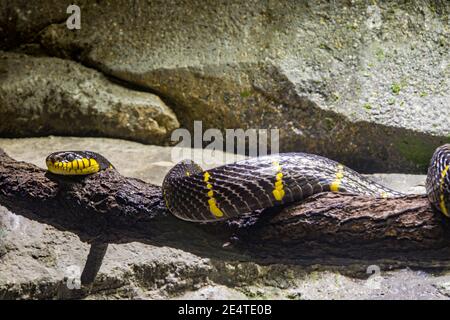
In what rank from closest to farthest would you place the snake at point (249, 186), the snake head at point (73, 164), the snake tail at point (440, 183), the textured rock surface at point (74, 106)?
the snake tail at point (440, 183), the snake at point (249, 186), the snake head at point (73, 164), the textured rock surface at point (74, 106)

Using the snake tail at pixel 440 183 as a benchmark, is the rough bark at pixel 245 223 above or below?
below

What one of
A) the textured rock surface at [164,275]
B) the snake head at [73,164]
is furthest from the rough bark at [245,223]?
the textured rock surface at [164,275]

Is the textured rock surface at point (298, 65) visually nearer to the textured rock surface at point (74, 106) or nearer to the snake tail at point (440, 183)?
the textured rock surface at point (74, 106)

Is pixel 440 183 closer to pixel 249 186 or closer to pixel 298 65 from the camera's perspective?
pixel 249 186

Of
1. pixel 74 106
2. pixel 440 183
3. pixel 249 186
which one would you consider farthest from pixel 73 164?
pixel 440 183

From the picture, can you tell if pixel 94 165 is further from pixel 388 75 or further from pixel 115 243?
pixel 388 75

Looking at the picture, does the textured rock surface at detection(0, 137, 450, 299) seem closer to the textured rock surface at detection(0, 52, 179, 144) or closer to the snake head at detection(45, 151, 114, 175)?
the snake head at detection(45, 151, 114, 175)
